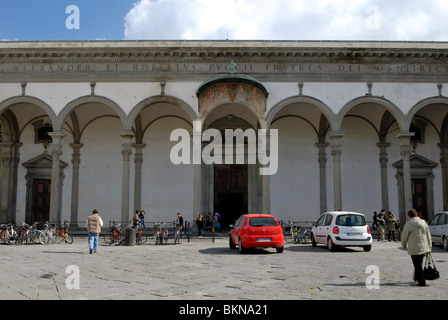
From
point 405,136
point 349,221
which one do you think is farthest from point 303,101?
point 349,221

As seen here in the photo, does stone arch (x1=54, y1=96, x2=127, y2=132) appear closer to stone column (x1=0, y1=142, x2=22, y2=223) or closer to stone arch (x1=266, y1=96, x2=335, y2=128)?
stone column (x1=0, y1=142, x2=22, y2=223)

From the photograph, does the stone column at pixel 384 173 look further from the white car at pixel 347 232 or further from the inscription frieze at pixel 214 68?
the white car at pixel 347 232

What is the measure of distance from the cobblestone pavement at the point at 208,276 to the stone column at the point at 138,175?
336 inches

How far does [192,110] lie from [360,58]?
7.72m

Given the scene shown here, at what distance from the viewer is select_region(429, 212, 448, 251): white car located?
1280cm

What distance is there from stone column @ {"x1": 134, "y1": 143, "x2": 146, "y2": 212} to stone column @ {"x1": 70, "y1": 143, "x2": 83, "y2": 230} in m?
2.96

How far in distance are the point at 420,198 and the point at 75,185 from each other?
1766 cm

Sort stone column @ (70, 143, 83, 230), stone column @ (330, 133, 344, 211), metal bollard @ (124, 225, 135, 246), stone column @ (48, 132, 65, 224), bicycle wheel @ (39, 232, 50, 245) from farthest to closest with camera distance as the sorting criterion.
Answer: stone column @ (70, 143, 83, 230), stone column @ (330, 133, 344, 211), stone column @ (48, 132, 65, 224), bicycle wheel @ (39, 232, 50, 245), metal bollard @ (124, 225, 135, 246)

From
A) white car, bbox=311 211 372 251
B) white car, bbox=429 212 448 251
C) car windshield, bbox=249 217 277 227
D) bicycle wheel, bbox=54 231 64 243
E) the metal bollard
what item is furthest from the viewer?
bicycle wheel, bbox=54 231 64 243

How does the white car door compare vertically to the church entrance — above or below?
below

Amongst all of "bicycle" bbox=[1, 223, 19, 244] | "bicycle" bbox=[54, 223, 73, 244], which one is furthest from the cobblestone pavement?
"bicycle" bbox=[1, 223, 19, 244]

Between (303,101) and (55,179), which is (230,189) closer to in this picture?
(303,101)

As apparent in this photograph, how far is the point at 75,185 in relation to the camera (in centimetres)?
2077

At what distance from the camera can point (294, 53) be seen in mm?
17562
